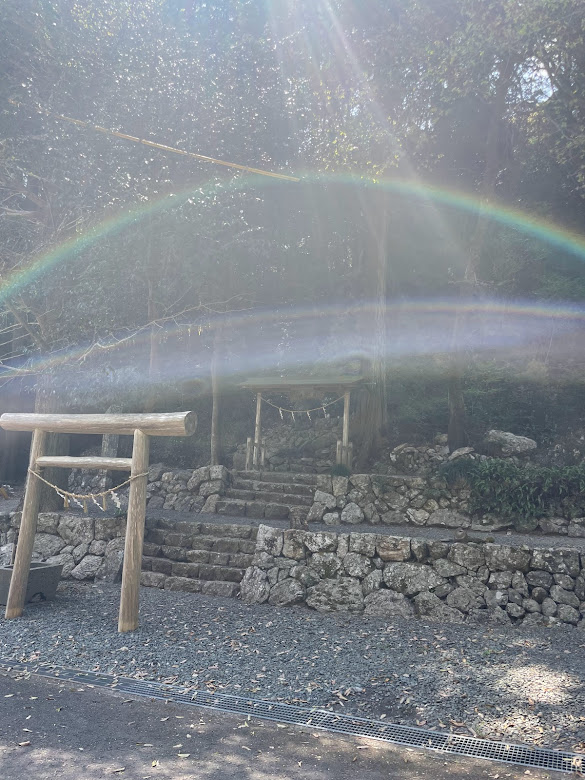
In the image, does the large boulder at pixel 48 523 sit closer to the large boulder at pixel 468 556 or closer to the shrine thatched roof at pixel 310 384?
the shrine thatched roof at pixel 310 384

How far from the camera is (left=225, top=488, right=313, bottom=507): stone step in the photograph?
465 inches

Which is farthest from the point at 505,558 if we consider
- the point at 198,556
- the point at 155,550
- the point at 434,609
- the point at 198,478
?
the point at 198,478

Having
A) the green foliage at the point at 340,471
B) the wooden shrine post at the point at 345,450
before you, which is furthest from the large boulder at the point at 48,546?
the wooden shrine post at the point at 345,450

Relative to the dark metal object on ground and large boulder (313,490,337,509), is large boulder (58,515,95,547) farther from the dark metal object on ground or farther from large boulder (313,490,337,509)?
large boulder (313,490,337,509)

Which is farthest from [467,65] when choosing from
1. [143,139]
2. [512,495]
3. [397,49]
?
[512,495]

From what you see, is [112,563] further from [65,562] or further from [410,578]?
[410,578]

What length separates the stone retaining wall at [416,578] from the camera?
7.35 m

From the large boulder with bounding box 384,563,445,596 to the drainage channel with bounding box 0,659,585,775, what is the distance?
3.09 m

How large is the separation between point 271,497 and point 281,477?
91cm

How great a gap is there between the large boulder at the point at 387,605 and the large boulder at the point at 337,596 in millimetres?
116

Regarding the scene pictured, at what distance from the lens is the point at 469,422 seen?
14562 mm

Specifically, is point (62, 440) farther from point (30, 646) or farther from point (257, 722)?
point (257, 722)

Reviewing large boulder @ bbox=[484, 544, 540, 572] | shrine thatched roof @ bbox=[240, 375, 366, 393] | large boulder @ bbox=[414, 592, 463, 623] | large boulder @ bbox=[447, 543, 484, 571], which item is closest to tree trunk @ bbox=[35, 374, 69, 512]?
shrine thatched roof @ bbox=[240, 375, 366, 393]

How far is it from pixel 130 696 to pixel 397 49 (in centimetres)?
1109
